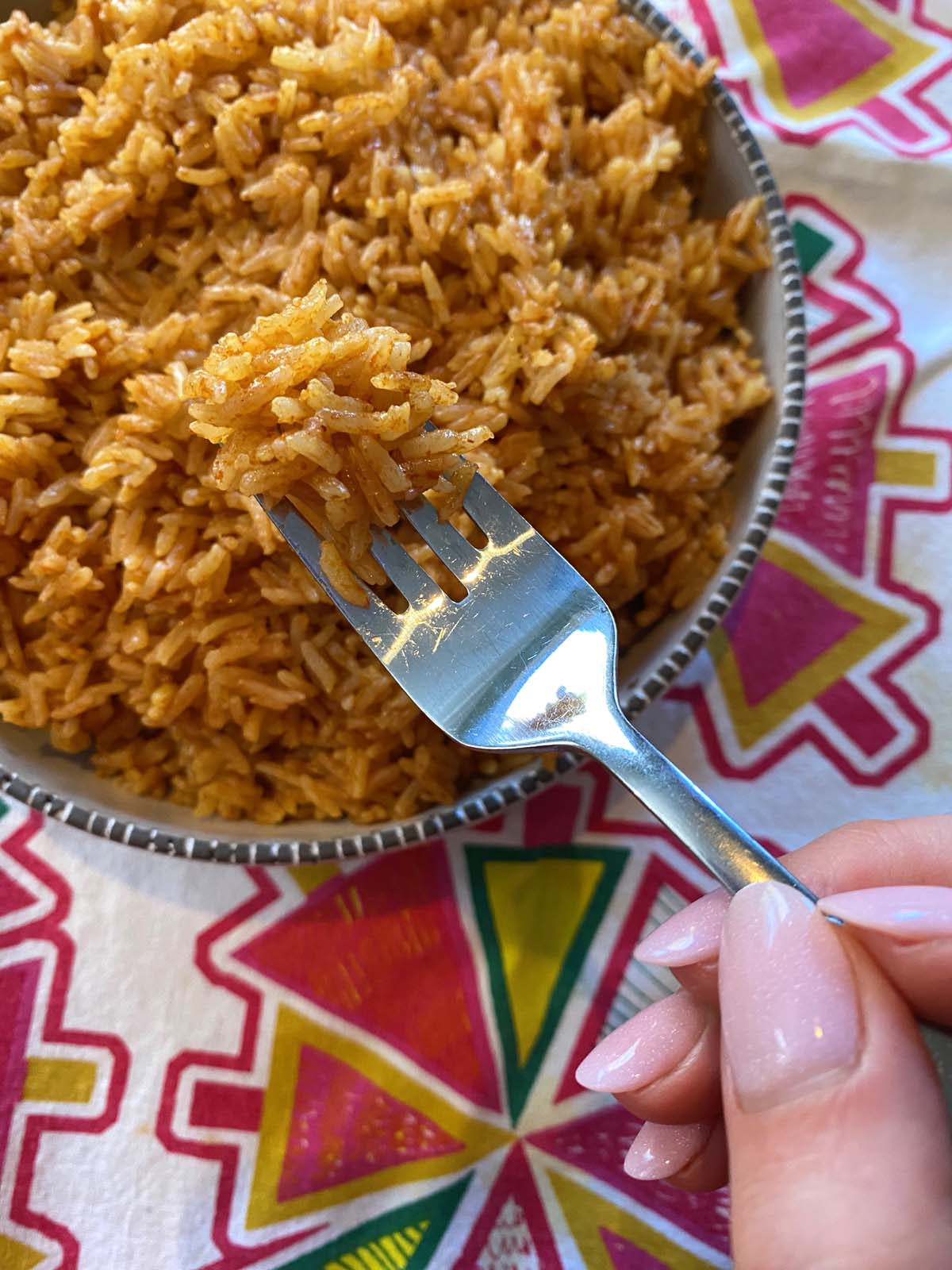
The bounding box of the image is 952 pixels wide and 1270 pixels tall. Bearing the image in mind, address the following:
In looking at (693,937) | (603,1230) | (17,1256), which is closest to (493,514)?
(693,937)

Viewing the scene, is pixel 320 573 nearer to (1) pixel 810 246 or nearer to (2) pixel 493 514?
(2) pixel 493 514

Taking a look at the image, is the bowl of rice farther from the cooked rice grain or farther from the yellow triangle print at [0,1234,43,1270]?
the yellow triangle print at [0,1234,43,1270]

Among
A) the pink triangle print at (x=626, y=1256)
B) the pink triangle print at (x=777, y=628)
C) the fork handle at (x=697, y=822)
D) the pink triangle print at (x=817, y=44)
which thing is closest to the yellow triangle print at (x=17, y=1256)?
the pink triangle print at (x=626, y=1256)

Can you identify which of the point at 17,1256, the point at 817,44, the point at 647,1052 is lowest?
the point at 17,1256

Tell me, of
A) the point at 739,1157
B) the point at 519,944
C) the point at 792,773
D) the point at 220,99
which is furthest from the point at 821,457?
the point at 739,1157

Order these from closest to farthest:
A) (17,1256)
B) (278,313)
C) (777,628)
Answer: (278,313)
(17,1256)
(777,628)

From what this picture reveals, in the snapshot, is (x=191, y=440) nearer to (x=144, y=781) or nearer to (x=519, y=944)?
(x=144, y=781)
